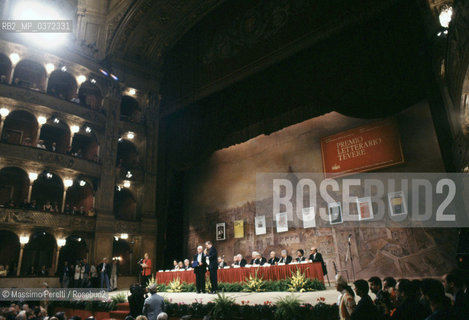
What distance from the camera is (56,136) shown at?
19750 mm

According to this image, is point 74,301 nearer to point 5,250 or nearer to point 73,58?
point 5,250

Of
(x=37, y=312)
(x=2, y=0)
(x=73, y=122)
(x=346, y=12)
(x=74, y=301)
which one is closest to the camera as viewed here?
(x=37, y=312)

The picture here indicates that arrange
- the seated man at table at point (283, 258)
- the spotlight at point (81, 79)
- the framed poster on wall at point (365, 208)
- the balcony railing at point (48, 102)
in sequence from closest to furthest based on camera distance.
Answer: the seated man at table at point (283, 258) → the framed poster on wall at point (365, 208) → the balcony railing at point (48, 102) → the spotlight at point (81, 79)

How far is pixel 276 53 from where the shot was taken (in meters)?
15.6

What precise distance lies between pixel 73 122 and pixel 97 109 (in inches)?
67.4

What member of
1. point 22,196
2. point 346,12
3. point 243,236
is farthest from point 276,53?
point 22,196

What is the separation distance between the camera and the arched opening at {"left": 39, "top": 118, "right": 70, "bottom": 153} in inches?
756

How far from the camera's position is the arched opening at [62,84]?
19875 millimetres

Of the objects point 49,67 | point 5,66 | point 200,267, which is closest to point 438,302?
point 200,267

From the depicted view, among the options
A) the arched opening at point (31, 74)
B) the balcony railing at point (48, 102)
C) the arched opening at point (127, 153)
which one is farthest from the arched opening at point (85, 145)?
the arched opening at point (31, 74)

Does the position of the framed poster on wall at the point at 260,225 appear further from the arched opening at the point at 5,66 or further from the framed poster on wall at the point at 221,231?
the arched opening at the point at 5,66

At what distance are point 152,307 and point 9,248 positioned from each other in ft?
47.2

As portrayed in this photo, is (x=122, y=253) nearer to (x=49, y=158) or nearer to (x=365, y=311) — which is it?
(x=49, y=158)

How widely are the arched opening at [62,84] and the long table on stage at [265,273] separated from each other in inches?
501
